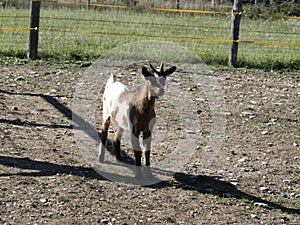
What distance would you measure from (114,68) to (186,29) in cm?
446

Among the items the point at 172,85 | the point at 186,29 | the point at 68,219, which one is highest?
the point at 186,29

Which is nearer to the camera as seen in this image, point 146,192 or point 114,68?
point 146,192

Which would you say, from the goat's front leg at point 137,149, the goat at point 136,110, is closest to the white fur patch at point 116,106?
the goat at point 136,110

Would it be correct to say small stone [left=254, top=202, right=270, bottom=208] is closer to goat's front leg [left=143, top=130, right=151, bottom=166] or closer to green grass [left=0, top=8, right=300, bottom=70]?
goat's front leg [left=143, top=130, right=151, bottom=166]

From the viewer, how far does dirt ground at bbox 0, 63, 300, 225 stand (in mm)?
5590

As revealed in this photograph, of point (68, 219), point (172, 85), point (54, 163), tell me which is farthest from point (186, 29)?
point (68, 219)

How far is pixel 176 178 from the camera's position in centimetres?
652

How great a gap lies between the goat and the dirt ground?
0.41 m

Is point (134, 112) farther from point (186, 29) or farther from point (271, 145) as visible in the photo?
point (186, 29)

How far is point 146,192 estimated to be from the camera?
6.09 metres

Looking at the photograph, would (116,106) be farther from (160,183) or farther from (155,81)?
(160,183)

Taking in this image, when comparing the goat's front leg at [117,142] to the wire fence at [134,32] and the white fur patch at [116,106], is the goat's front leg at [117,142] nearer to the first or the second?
the white fur patch at [116,106]

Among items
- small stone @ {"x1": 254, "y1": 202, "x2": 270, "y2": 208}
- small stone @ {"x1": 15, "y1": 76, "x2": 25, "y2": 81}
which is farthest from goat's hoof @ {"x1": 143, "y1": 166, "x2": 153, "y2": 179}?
small stone @ {"x1": 15, "y1": 76, "x2": 25, "y2": 81}

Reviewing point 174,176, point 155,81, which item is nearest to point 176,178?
point 174,176
